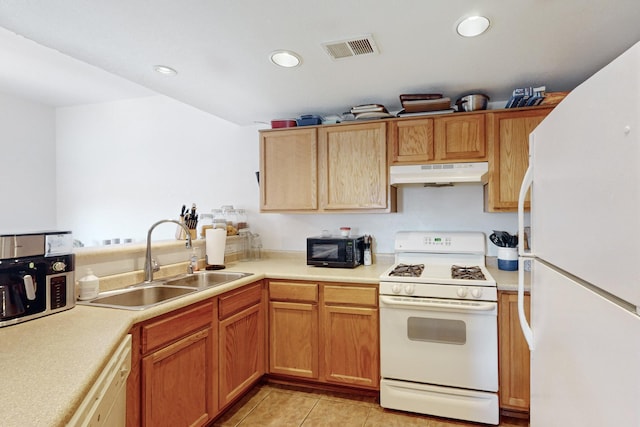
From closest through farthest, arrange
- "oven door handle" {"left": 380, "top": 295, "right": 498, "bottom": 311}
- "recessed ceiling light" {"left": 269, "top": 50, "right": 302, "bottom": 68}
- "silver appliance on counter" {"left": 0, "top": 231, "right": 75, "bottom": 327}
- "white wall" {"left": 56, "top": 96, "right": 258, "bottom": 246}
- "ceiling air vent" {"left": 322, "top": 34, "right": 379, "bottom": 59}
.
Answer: "silver appliance on counter" {"left": 0, "top": 231, "right": 75, "bottom": 327} < "ceiling air vent" {"left": 322, "top": 34, "right": 379, "bottom": 59} < "recessed ceiling light" {"left": 269, "top": 50, "right": 302, "bottom": 68} < "oven door handle" {"left": 380, "top": 295, "right": 498, "bottom": 311} < "white wall" {"left": 56, "top": 96, "right": 258, "bottom": 246}

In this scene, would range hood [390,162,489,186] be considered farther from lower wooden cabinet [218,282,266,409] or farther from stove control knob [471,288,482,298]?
lower wooden cabinet [218,282,266,409]

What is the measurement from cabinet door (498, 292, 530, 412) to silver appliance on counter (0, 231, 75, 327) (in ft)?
7.87

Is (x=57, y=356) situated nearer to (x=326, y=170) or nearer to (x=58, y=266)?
(x=58, y=266)

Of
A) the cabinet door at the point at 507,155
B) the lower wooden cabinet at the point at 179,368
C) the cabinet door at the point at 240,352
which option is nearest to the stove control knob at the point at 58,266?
the lower wooden cabinet at the point at 179,368

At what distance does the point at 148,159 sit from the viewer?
147 inches

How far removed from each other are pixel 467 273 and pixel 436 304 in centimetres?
36

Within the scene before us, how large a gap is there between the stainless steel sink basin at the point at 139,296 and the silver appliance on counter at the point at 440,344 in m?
1.31

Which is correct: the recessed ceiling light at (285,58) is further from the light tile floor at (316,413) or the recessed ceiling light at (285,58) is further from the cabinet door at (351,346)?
the light tile floor at (316,413)

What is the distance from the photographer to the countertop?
30.9 inches

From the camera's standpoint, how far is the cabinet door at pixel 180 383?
1.63 m

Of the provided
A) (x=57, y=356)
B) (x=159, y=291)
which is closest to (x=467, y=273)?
(x=159, y=291)

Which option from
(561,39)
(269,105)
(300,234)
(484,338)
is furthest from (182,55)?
(484,338)

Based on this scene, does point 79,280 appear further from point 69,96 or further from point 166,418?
point 69,96

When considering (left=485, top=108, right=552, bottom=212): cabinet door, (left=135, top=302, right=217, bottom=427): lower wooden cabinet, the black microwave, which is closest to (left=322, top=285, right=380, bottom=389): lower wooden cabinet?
the black microwave
